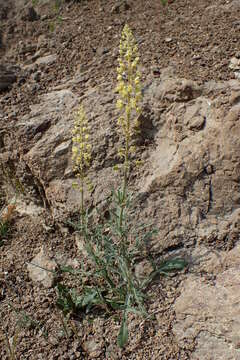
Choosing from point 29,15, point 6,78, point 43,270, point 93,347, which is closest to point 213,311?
point 93,347

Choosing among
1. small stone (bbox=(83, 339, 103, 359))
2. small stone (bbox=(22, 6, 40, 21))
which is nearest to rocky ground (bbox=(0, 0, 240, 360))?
small stone (bbox=(83, 339, 103, 359))

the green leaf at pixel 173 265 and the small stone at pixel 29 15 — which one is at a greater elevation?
the small stone at pixel 29 15

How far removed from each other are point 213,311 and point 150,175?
1.36m

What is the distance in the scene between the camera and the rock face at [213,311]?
2898 mm

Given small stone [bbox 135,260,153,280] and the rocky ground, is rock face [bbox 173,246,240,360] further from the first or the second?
small stone [bbox 135,260,153,280]

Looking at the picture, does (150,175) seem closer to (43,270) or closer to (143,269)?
(143,269)

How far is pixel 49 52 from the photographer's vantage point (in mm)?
5398

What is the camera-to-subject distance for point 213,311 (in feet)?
10.0

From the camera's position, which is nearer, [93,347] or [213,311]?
[213,311]

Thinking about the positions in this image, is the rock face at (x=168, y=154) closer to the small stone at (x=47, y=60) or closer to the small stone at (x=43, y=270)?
the small stone at (x=43, y=270)

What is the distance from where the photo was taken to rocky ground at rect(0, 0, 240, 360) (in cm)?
319

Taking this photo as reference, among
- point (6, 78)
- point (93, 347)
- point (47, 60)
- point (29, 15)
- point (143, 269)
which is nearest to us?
point (93, 347)

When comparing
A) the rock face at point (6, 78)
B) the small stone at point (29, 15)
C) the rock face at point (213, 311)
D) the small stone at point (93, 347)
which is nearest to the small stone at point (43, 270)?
the small stone at point (93, 347)

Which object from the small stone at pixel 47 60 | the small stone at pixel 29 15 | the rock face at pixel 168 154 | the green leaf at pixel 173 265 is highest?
the small stone at pixel 29 15
